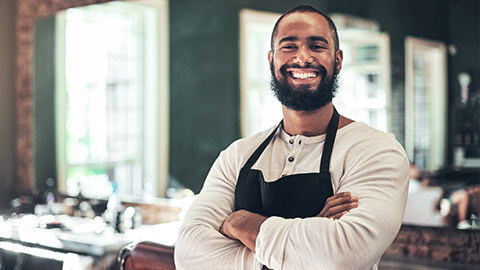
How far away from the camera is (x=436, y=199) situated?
2.96m

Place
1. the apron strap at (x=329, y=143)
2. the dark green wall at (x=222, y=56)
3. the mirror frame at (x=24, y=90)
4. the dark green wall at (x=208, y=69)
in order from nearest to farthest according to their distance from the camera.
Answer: the apron strap at (x=329, y=143) → the dark green wall at (x=222, y=56) → the dark green wall at (x=208, y=69) → the mirror frame at (x=24, y=90)

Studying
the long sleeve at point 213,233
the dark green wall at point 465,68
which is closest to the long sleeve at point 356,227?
the long sleeve at point 213,233

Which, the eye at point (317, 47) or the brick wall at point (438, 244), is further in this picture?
the brick wall at point (438, 244)

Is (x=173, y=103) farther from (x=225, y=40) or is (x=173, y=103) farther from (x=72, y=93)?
(x=72, y=93)

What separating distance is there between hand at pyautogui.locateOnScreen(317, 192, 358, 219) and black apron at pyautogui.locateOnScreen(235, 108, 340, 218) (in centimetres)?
6

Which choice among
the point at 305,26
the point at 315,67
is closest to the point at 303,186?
the point at 315,67

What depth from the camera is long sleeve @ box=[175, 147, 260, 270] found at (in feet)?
6.19

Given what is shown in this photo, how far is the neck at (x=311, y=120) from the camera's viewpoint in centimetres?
193

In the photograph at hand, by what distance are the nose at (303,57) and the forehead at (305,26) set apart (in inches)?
1.9

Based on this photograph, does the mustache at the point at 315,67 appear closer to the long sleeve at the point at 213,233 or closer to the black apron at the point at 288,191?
the black apron at the point at 288,191

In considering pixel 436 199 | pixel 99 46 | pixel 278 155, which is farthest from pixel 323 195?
pixel 99 46

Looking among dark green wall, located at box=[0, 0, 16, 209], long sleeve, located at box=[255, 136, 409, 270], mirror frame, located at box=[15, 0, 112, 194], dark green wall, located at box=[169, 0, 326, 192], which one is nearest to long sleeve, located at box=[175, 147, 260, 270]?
long sleeve, located at box=[255, 136, 409, 270]

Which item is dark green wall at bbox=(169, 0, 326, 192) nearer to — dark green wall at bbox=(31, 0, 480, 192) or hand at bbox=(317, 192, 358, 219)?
dark green wall at bbox=(31, 0, 480, 192)

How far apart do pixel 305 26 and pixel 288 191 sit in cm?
54
